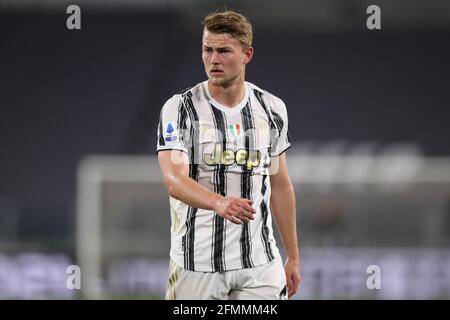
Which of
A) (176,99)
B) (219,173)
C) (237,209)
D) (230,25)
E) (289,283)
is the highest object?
(230,25)

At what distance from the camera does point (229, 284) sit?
3.67m

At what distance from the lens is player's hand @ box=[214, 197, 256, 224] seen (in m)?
3.29

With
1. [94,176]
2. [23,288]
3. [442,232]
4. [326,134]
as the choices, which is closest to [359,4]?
[326,134]

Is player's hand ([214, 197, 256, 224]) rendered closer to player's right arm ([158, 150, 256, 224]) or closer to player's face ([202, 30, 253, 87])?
player's right arm ([158, 150, 256, 224])

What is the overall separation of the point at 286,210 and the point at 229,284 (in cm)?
43

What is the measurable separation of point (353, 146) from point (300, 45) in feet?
6.28

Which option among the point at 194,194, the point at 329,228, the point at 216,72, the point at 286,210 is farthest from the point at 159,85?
the point at 194,194

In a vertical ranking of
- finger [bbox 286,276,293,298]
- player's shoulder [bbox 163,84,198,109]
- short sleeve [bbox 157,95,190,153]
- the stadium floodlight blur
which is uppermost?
player's shoulder [bbox 163,84,198,109]

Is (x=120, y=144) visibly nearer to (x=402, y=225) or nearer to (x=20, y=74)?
(x=20, y=74)

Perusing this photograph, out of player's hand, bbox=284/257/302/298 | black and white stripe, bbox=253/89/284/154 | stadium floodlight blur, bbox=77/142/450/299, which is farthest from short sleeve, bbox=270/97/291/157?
stadium floodlight blur, bbox=77/142/450/299

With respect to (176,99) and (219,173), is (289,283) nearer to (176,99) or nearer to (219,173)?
(219,173)

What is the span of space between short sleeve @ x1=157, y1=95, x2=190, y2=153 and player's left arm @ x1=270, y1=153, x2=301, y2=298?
428 mm

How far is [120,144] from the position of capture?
14.1m

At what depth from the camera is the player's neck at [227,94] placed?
146 inches
